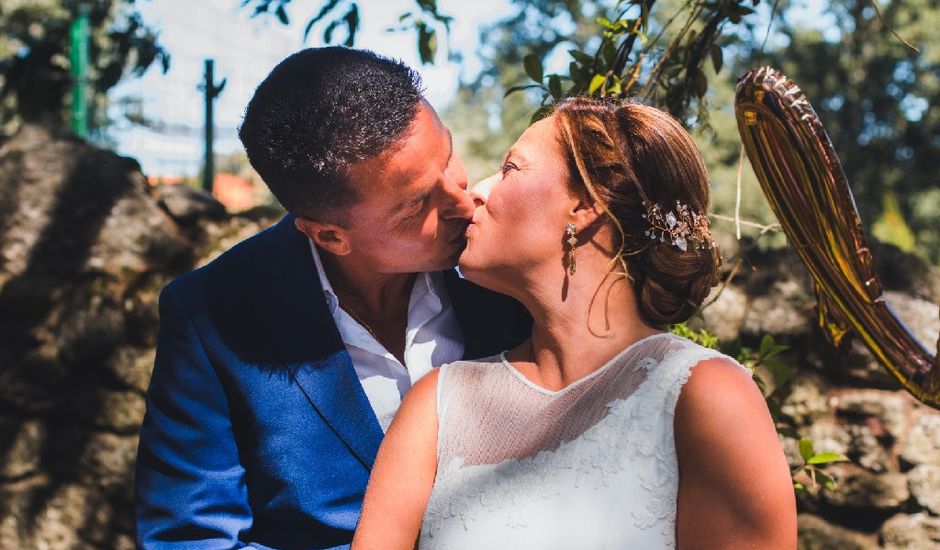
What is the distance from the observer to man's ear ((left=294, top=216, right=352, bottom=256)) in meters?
2.23

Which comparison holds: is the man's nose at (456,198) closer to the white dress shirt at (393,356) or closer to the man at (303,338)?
the man at (303,338)

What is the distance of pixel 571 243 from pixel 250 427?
902 millimetres

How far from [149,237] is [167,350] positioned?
6.44ft

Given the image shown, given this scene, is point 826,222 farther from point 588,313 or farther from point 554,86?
point 554,86

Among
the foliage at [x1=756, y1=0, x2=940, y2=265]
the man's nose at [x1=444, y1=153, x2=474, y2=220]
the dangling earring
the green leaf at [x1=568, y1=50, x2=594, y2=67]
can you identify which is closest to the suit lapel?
the man's nose at [x1=444, y1=153, x2=474, y2=220]

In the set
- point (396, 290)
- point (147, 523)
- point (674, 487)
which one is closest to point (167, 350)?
point (147, 523)

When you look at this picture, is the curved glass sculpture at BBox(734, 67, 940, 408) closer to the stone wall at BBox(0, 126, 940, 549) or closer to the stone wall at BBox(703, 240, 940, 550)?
the stone wall at BBox(703, 240, 940, 550)

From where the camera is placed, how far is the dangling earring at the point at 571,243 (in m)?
1.78

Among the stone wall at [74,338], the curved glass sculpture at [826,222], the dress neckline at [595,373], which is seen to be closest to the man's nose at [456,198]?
the dress neckline at [595,373]

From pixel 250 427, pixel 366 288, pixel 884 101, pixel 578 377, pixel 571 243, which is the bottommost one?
pixel 884 101

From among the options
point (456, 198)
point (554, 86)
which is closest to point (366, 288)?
point (456, 198)

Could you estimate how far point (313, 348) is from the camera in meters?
2.15

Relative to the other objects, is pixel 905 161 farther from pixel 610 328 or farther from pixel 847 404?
pixel 610 328

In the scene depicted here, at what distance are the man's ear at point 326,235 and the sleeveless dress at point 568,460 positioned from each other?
55 cm
